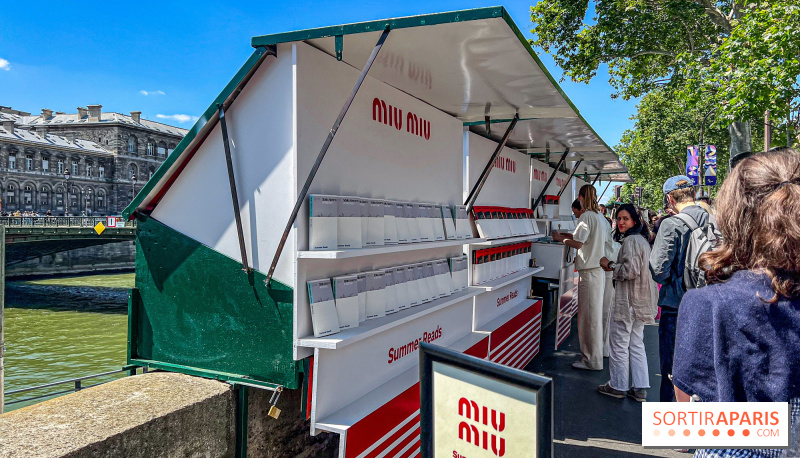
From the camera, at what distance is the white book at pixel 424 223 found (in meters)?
4.03

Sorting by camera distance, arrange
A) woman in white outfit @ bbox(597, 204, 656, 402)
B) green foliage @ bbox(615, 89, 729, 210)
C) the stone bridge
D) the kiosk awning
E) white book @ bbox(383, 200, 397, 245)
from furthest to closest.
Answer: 1. the stone bridge
2. green foliage @ bbox(615, 89, 729, 210)
3. woman in white outfit @ bbox(597, 204, 656, 402)
4. white book @ bbox(383, 200, 397, 245)
5. the kiosk awning

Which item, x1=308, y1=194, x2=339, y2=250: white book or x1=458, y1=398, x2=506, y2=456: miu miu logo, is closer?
x1=458, y1=398, x2=506, y2=456: miu miu logo

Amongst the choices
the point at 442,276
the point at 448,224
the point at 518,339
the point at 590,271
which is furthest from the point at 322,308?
the point at 590,271

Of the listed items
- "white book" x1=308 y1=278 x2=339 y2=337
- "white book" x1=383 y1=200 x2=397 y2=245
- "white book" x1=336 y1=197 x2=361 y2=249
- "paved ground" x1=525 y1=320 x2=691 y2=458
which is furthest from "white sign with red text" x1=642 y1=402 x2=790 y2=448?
"paved ground" x1=525 y1=320 x2=691 y2=458

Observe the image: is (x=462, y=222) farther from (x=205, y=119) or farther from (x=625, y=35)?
(x=625, y=35)

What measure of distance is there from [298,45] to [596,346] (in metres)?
5.02

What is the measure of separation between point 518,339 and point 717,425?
485cm

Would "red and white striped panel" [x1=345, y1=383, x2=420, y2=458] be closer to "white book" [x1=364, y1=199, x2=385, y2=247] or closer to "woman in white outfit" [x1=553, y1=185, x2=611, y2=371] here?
"white book" [x1=364, y1=199, x2=385, y2=247]

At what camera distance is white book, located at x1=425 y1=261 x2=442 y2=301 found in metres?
4.18

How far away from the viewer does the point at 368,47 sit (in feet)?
9.53

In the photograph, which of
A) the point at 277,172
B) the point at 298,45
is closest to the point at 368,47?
the point at 298,45

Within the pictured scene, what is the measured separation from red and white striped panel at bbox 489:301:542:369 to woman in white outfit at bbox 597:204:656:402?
0.97 metres

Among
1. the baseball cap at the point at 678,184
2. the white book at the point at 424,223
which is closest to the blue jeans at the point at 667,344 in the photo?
the baseball cap at the point at 678,184

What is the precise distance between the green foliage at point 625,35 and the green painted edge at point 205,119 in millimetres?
13205
